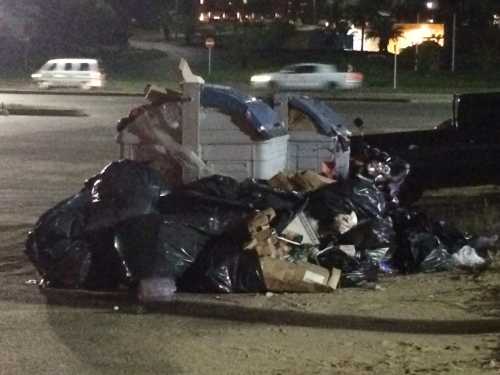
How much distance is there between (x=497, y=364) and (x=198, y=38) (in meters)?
81.1

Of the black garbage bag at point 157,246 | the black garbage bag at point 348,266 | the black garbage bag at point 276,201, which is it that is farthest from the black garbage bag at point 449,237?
the black garbage bag at point 157,246

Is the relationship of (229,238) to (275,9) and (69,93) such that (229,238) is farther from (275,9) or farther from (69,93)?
(275,9)

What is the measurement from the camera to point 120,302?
30.1 ft

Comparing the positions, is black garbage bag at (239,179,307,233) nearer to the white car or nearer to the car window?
the white car

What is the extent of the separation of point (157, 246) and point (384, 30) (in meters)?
57.3

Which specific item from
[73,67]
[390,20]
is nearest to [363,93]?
[73,67]

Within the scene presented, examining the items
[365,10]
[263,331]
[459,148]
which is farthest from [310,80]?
[263,331]

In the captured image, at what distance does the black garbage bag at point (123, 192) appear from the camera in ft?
31.7

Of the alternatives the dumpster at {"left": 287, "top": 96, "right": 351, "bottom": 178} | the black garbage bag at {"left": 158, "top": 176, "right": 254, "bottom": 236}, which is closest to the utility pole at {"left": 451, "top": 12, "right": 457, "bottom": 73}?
the dumpster at {"left": 287, "top": 96, "right": 351, "bottom": 178}

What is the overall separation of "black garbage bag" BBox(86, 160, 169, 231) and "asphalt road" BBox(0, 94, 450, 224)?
3493 millimetres

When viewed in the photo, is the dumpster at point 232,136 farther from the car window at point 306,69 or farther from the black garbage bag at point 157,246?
the car window at point 306,69

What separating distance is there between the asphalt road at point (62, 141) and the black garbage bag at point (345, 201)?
4.48 metres

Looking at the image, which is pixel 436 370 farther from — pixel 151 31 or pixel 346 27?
pixel 151 31

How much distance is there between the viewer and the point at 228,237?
963 cm
